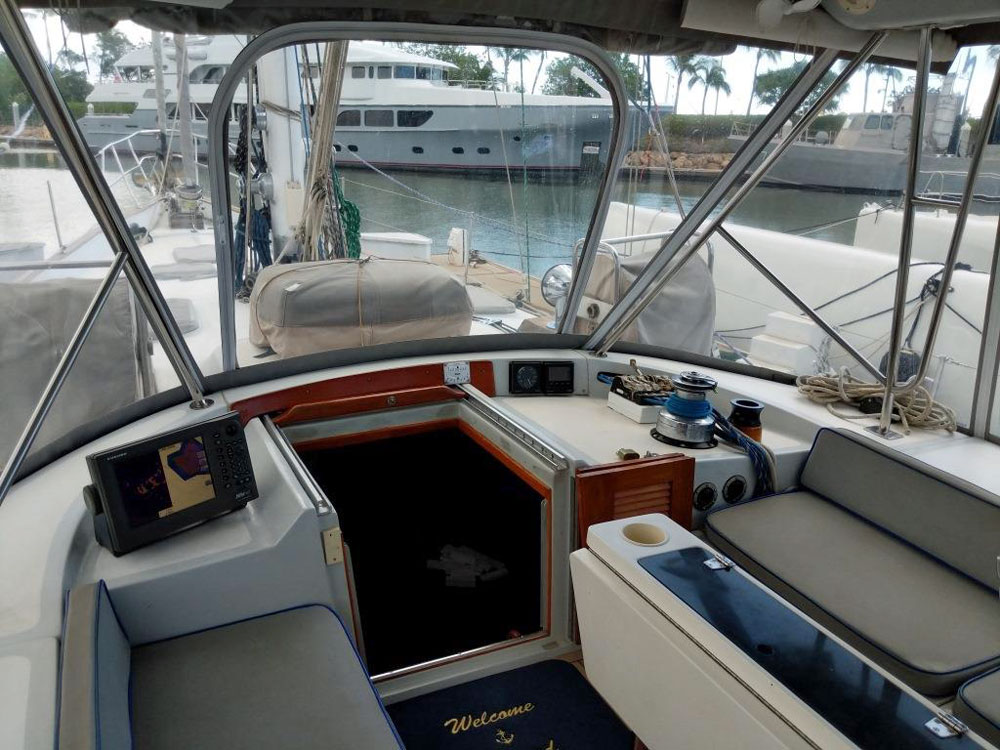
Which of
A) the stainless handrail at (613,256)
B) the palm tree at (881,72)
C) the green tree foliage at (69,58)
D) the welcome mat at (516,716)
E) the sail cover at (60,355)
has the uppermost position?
the palm tree at (881,72)

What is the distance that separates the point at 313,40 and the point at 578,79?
33.8 inches

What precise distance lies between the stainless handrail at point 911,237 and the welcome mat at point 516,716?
119 cm

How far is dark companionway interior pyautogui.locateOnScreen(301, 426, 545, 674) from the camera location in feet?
7.22

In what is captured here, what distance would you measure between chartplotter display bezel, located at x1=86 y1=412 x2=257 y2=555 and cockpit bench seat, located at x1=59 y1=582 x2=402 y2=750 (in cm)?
17

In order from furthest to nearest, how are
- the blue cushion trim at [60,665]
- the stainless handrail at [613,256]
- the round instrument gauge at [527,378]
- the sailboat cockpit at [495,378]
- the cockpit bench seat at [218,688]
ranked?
the stainless handrail at [613,256], the round instrument gauge at [527,378], the sailboat cockpit at [495,378], the cockpit bench seat at [218,688], the blue cushion trim at [60,665]

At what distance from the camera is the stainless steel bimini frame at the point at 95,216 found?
1.35 m

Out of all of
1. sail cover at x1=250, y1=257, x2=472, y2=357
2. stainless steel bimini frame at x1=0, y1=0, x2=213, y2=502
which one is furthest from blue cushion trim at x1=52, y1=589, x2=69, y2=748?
sail cover at x1=250, y1=257, x2=472, y2=357

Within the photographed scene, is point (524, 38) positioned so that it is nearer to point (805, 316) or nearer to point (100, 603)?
point (805, 316)

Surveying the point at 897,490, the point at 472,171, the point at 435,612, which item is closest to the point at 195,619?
the point at 435,612

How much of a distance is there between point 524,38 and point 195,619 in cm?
173

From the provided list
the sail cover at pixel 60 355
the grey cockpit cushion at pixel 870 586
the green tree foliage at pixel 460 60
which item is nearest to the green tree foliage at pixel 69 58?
the sail cover at pixel 60 355

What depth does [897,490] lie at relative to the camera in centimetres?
175

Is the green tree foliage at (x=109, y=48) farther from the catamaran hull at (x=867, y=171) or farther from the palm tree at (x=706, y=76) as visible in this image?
the catamaran hull at (x=867, y=171)

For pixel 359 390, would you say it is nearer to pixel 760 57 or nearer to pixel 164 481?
pixel 164 481
